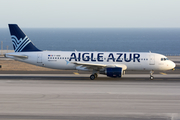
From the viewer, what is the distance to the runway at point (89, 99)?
2106cm

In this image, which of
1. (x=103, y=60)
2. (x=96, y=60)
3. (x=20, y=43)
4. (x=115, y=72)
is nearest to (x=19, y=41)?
(x=20, y=43)

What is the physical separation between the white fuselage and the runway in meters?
2.57

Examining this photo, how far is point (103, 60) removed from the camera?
3972cm

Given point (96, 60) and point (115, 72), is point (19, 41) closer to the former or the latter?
point (96, 60)

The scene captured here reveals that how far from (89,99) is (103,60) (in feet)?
46.4

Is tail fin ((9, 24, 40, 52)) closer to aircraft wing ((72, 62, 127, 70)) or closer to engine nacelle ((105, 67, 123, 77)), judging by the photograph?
aircraft wing ((72, 62, 127, 70))

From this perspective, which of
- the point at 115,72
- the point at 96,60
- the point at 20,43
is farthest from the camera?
the point at 20,43

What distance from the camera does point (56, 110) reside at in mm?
22266

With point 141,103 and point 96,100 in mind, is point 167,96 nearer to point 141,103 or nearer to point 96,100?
point 141,103

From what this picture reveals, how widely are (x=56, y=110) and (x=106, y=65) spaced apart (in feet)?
57.4

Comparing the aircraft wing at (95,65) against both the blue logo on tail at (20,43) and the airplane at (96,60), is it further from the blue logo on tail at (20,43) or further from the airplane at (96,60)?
the blue logo on tail at (20,43)

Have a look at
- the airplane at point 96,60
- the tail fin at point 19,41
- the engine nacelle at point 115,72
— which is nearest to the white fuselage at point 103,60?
the airplane at point 96,60

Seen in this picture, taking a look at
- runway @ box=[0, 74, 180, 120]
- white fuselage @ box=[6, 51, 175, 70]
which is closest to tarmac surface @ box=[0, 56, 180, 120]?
runway @ box=[0, 74, 180, 120]

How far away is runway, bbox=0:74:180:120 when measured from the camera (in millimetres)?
21062
